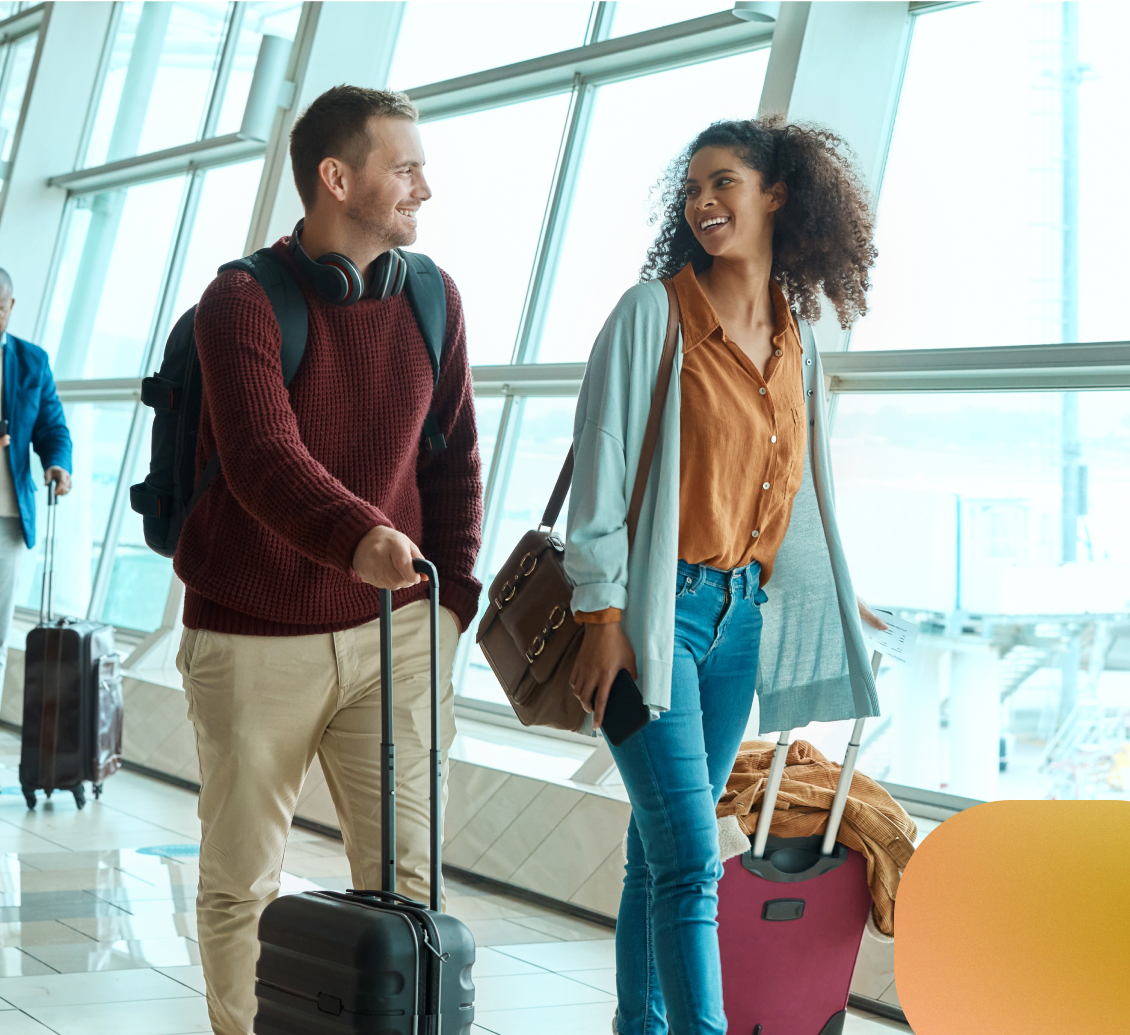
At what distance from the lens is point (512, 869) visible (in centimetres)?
402

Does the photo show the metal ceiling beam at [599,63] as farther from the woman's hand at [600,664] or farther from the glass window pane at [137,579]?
the woman's hand at [600,664]

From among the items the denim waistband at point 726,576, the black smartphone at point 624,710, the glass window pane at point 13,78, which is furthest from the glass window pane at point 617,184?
the glass window pane at point 13,78

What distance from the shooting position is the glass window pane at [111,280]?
7.97 meters

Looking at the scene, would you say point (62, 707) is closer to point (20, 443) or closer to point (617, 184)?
point (20, 443)

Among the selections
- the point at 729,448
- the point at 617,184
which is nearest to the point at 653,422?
the point at 729,448

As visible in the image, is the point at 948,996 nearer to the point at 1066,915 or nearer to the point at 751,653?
the point at 1066,915

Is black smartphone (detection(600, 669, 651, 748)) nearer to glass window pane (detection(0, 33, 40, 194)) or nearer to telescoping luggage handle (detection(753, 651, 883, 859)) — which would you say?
telescoping luggage handle (detection(753, 651, 883, 859))

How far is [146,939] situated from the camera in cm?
325

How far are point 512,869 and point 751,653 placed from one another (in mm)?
2117

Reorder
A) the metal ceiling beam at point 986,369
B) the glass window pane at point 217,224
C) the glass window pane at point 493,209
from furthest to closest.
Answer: the glass window pane at point 217,224, the glass window pane at point 493,209, the metal ceiling beam at point 986,369

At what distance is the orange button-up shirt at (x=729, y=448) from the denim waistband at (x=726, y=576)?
0.03 ft

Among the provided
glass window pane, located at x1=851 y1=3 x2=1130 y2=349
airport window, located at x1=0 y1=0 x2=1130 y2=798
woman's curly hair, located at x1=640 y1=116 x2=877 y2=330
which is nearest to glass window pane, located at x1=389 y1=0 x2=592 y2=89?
airport window, located at x1=0 y1=0 x2=1130 y2=798

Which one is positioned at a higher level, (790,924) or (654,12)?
(654,12)

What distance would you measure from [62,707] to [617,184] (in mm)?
2987
